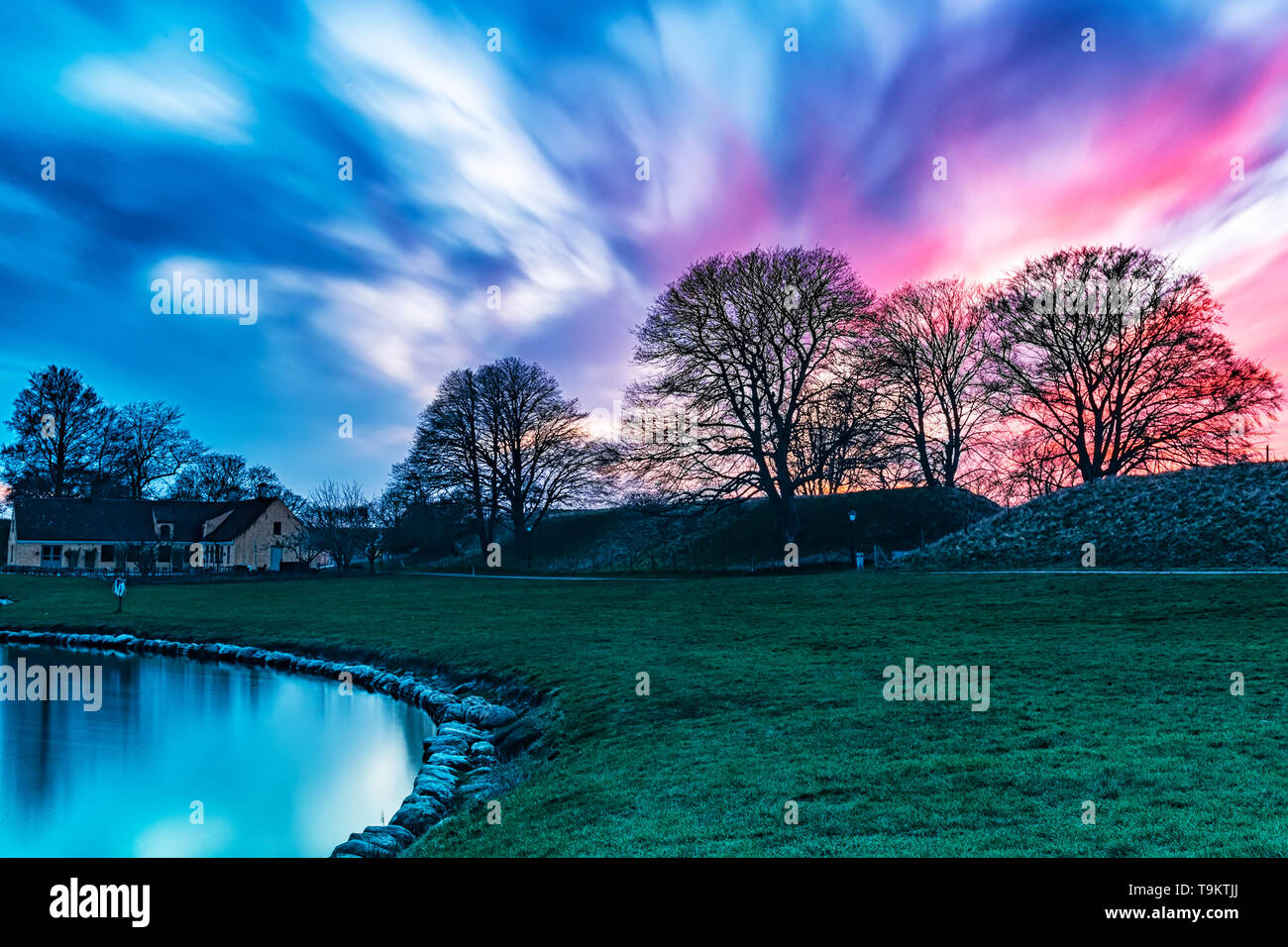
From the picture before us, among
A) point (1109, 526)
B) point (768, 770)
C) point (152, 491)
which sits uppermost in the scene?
point (152, 491)

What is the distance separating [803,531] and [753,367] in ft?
38.1

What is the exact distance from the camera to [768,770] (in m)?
8.32

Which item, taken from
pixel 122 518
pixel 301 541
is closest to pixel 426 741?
pixel 301 541

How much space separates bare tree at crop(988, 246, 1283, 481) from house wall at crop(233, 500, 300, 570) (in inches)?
2241

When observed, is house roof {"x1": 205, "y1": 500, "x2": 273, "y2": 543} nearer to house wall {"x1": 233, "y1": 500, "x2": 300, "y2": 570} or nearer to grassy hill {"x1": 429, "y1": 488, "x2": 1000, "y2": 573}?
house wall {"x1": 233, "y1": 500, "x2": 300, "y2": 570}

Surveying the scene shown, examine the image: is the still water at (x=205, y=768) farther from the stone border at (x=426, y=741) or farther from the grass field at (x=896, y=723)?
the grass field at (x=896, y=723)

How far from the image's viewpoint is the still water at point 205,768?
10.9 metres

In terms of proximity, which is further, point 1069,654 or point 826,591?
point 826,591

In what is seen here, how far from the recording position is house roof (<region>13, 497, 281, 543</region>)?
62438mm

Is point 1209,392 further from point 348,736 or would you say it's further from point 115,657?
point 115,657

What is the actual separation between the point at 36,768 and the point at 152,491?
68.4 m

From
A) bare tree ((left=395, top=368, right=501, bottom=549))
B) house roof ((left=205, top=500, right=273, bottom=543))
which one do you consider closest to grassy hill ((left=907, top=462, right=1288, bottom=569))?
bare tree ((left=395, top=368, right=501, bottom=549))

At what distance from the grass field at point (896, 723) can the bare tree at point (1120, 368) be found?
2039cm
